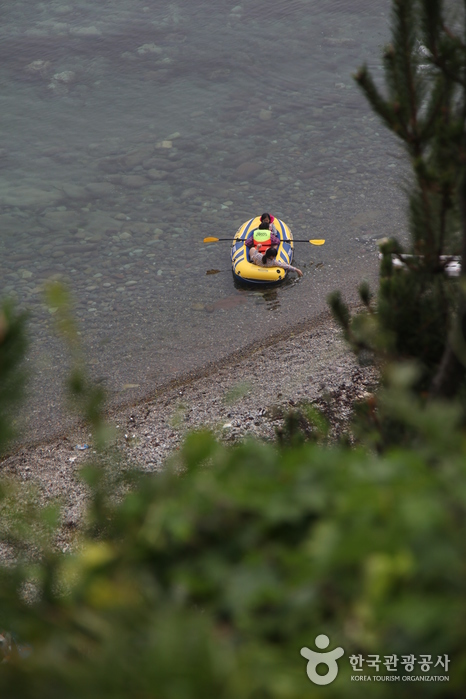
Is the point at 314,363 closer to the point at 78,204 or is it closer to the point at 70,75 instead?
the point at 78,204

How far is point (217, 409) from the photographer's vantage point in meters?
10.0

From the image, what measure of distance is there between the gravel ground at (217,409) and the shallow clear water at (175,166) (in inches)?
33.3

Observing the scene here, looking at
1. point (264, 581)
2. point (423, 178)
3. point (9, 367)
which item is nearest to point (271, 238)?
point (423, 178)

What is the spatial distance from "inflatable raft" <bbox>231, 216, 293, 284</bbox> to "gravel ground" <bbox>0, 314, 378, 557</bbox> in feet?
6.74

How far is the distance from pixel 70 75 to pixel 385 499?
74.0 ft

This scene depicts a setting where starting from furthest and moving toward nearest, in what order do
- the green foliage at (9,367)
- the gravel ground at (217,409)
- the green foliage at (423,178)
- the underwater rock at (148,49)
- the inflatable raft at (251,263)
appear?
the underwater rock at (148,49) → the inflatable raft at (251,263) → the gravel ground at (217,409) → the green foliage at (423,178) → the green foliage at (9,367)

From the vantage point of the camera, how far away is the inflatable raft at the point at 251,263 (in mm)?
13852

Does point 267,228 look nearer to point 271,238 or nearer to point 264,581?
point 271,238

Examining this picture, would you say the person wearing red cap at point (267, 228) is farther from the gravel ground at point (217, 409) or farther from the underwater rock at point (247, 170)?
the underwater rock at point (247, 170)

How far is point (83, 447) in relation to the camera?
31.9 ft

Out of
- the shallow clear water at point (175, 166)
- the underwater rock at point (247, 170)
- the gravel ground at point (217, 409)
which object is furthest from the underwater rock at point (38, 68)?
the gravel ground at point (217, 409)

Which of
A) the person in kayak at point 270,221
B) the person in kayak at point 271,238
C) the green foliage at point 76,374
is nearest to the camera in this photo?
the green foliage at point 76,374

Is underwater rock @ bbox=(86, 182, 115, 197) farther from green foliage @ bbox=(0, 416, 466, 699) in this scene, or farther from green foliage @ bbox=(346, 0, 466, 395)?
green foliage @ bbox=(0, 416, 466, 699)

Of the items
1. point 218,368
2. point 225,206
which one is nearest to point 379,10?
point 225,206
